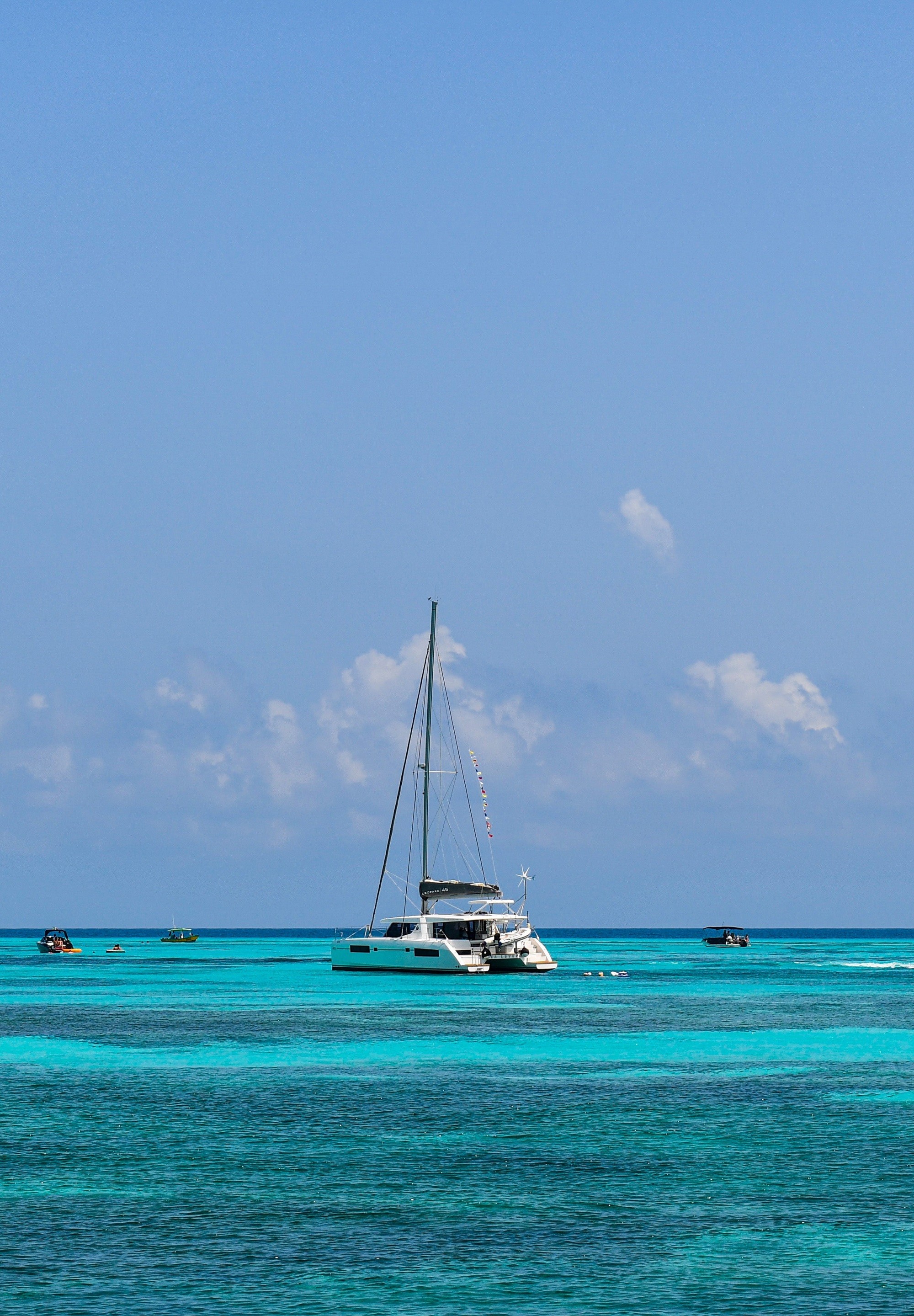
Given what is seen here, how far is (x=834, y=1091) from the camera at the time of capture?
152ft

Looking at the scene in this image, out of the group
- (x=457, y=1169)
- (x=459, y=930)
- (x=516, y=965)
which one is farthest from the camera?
(x=516, y=965)

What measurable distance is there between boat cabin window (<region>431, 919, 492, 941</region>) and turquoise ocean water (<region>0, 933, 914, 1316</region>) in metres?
40.2

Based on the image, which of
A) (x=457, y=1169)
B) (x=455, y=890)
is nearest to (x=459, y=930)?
(x=455, y=890)

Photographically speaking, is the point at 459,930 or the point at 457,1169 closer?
the point at 457,1169

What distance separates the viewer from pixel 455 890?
11144cm

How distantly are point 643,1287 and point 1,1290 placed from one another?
10316 millimetres

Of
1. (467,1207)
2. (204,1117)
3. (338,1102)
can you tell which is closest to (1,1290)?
(467,1207)

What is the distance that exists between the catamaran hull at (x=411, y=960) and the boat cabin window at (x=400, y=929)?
36.5 inches

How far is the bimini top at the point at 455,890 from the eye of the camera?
111 m

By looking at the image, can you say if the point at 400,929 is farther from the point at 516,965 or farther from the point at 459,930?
the point at 516,965

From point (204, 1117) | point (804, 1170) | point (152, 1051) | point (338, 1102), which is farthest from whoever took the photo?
point (152, 1051)

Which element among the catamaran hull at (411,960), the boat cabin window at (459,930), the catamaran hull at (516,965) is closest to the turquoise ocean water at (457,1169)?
the catamaran hull at (411,960)

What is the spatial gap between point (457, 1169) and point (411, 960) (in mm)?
78986

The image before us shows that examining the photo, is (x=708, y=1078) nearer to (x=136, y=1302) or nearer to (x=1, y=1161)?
(x=1, y=1161)
